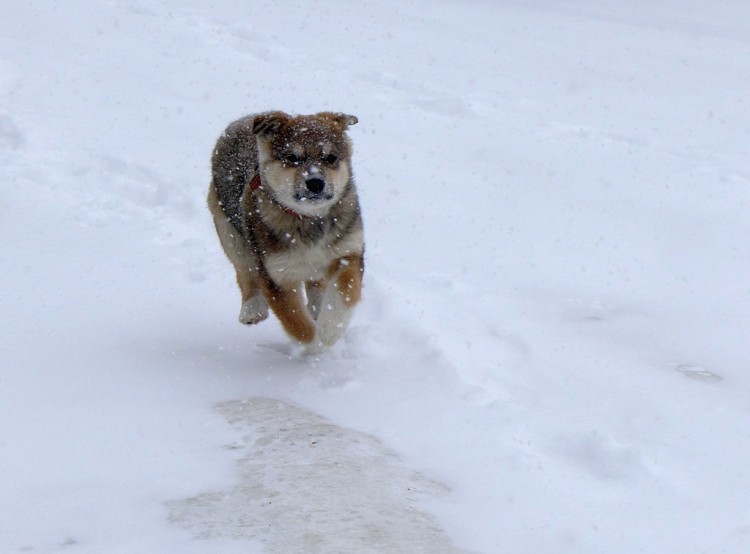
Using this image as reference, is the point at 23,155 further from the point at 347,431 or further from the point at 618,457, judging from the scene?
the point at 618,457

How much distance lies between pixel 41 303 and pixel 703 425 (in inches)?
168

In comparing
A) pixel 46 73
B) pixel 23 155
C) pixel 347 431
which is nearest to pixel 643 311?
pixel 347 431

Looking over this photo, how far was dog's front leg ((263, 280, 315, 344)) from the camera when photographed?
611cm

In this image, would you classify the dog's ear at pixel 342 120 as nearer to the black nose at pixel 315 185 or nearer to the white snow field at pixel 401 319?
the black nose at pixel 315 185

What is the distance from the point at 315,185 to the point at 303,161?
23cm

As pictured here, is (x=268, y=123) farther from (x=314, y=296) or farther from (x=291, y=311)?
(x=314, y=296)

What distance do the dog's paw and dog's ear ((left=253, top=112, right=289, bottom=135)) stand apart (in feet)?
3.66

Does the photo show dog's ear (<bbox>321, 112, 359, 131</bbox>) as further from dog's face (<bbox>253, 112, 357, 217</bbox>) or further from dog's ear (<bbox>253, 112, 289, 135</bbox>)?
dog's ear (<bbox>253, 112, 289, 135</bbox>)

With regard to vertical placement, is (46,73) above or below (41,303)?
above

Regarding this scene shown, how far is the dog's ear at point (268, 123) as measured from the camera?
602cm

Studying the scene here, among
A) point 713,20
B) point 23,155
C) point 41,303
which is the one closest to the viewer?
point 41,303

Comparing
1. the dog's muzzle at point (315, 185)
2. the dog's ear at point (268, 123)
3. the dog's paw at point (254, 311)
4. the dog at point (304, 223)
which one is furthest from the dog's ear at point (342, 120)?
the dog's paw at point (254, 311)

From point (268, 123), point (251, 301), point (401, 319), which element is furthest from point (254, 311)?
point (268, 123)

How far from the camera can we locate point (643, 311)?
284 inches
